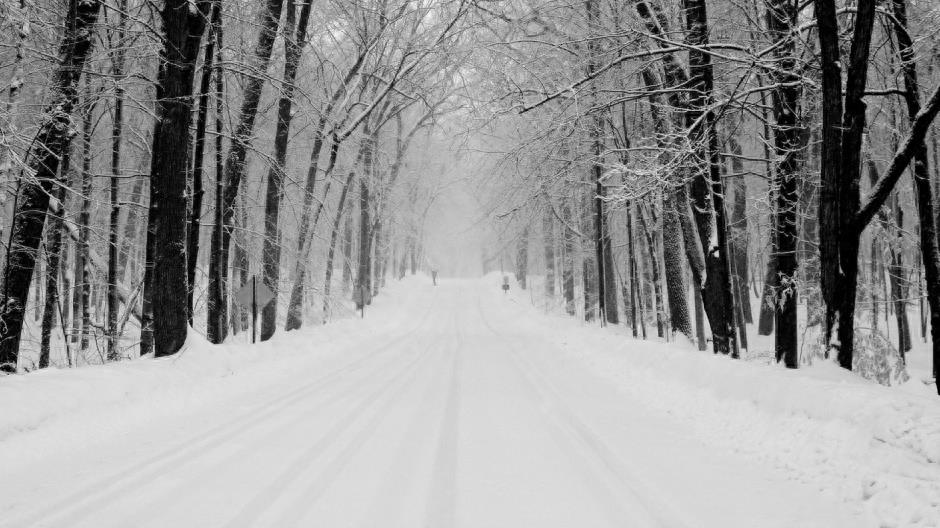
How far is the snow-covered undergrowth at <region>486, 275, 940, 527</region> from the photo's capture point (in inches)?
150

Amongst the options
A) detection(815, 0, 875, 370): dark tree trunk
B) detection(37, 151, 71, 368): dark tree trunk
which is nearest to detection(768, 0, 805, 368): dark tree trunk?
detection(815, 0, 875, 370): dark tree trunk

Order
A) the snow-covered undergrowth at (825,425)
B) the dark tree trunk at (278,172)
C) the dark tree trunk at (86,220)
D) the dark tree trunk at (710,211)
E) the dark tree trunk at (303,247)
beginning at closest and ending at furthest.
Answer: the snow-covered undergrowth at (825,425)
the dark tree trunk at (710,211)
the dark tree trunk at (86,220)
the dark tree trunk at (278,172)
the dark tree trunk at (303,247)

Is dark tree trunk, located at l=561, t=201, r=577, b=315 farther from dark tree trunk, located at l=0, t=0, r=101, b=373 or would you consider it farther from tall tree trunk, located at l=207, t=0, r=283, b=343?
dark tree trunk, located at l=0, t=0, r=101, b=373

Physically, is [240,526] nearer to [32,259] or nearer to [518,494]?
[518,494]

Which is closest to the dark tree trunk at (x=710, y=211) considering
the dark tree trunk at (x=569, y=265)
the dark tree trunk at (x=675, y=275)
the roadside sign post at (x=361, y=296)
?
the dark tree trunk at (x=675, y=275)

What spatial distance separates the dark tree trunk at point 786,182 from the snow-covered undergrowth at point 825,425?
1.15 meters

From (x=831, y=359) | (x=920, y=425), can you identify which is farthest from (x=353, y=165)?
(x=920, y=425)

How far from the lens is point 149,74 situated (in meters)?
13.1

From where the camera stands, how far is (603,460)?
A: 490 centimetres

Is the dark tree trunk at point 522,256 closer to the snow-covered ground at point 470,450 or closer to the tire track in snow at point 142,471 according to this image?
the snow-covered ground at point 470,450

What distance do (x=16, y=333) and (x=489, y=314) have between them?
82.0 feet

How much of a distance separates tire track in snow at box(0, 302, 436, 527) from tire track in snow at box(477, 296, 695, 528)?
372 centimetres

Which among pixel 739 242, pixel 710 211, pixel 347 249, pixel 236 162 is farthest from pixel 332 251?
pixel 739 242

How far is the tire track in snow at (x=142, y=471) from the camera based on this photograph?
3697mm
